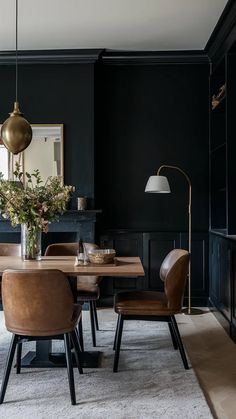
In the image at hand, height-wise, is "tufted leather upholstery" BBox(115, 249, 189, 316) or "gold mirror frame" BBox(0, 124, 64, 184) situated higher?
"gold mirror frame" BBox(0, 124, 64, 184)

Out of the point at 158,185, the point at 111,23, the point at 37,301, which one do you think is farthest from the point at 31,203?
the point at 111,23

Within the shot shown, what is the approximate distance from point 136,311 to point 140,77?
320cm

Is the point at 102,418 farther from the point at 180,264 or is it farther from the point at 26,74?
the point at 26,74

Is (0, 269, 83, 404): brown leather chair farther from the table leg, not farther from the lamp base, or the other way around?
the lamp base

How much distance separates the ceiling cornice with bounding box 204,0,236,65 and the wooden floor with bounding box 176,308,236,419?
2723 millimetres

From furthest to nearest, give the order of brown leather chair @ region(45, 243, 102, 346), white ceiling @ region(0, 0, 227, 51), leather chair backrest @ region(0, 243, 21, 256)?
leather chair backrest @ region(0, 243, 21, 256) < white ceiling @ region(0, 0, 227, 51) < brown leather chair @ region(45, 243, 102, 346)

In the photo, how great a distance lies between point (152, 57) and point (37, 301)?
366cm

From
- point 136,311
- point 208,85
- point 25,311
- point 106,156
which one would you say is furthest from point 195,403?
point 208,85

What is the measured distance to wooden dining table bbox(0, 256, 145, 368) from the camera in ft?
9.61

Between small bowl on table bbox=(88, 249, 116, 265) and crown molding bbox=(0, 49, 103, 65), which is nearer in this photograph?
small bowl on table bbox=(88, 249, 116, 265)

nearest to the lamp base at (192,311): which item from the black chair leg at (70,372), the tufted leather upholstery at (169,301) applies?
the tufted leather upholstery at (169,301)

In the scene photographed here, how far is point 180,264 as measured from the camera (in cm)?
314

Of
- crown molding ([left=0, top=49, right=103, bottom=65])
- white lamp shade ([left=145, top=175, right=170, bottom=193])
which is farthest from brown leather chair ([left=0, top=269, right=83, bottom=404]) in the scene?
crown molding ([left=0, top=49, right=103, bottom=65])

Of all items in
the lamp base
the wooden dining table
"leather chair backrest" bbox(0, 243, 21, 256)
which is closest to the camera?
the wooden dining table
